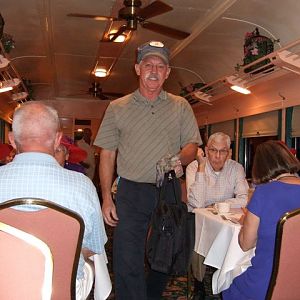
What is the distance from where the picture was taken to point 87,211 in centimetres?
171

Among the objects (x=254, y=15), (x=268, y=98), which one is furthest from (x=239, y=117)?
(x=254, y=15)

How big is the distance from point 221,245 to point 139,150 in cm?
83

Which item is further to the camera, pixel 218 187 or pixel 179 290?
pixel 179 290

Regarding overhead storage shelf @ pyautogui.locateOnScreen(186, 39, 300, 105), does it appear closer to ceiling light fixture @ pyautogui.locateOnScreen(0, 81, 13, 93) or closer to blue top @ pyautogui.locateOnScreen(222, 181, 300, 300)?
blue top @ pyautogui.locateOnScreen(222, 181, 300, 300)

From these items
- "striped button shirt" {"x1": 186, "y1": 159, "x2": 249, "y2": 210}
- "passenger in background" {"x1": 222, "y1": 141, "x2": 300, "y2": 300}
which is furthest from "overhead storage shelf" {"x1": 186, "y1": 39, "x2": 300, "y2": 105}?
"passenger in background" {"x1": 222, "y1": 141, "x2": 300, "y2": 300}

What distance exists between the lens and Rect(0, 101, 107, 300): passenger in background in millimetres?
1599

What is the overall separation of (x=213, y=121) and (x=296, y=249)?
27.5ft

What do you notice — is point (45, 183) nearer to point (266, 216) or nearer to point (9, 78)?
point (266, 216)

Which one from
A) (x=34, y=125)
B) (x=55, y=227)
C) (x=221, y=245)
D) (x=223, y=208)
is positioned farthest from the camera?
(x=223, y=208)

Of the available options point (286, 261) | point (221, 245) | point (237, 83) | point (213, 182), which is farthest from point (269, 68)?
point (286, 261)

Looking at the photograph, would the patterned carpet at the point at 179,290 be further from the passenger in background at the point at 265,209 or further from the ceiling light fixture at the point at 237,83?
the ceiling light fixture at the point at 237,83

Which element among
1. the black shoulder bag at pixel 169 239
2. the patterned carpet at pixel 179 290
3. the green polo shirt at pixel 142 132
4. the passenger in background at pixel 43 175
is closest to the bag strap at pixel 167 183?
the black shoulder bag at pixel 169 239

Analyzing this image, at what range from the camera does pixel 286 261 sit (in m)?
1.83

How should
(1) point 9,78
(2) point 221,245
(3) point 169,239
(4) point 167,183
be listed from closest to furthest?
(3) point 169,239 < (4) point 167,183 < (2) point 221,245 < (1) point 9,78
